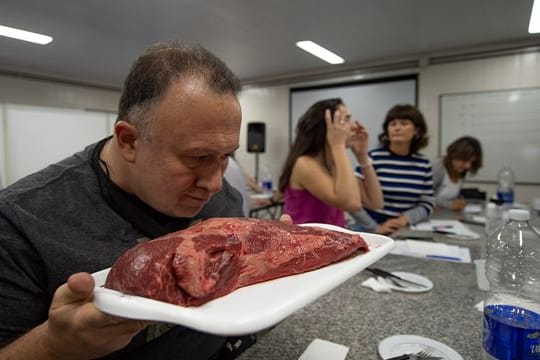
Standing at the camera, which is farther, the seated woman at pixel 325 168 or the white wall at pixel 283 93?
the white wall at pixel 283 93

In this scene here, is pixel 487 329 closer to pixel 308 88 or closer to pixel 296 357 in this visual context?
pixel 296 357

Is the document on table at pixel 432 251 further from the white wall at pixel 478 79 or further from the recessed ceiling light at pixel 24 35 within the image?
the recessed ceiling light at pixel 24 35

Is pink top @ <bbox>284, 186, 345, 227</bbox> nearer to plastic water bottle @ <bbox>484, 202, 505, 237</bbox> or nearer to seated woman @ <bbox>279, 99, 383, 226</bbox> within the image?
seated woman @ <bbox>279, 99, 383, 226</bbox>

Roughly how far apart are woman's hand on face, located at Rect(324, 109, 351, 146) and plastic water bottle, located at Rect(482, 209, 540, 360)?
850 millimetres

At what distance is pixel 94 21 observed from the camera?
364 centimetres

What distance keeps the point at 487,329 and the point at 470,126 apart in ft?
16.3

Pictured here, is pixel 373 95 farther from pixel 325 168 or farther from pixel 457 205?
pixel 325 168

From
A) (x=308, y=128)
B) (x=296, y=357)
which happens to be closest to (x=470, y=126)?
(x=308, y=128)

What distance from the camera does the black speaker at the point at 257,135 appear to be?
6630mm

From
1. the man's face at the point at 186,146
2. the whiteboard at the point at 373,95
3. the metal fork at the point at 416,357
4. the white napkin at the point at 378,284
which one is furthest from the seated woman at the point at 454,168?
the man's face at the point at 186,146

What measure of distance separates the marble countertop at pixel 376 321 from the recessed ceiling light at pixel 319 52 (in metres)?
3.83

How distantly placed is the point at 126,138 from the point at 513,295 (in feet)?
3.25

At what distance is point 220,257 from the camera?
0.61 metres

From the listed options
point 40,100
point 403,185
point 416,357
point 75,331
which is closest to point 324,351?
point 416,357
